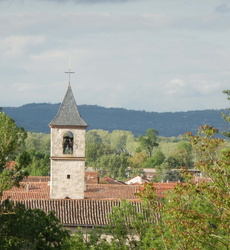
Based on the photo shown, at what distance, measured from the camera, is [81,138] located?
116 feet

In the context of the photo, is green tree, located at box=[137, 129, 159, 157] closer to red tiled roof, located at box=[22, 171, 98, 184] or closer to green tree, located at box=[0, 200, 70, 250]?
red tiled roof, located at box=[22, 171, 98, 184]

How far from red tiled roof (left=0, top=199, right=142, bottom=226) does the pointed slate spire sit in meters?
5.84

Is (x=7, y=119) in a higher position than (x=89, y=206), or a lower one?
higher

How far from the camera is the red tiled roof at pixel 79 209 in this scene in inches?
1219

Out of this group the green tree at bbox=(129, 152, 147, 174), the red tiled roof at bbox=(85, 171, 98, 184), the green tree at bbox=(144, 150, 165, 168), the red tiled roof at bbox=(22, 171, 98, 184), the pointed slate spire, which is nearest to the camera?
the pointed slate spire

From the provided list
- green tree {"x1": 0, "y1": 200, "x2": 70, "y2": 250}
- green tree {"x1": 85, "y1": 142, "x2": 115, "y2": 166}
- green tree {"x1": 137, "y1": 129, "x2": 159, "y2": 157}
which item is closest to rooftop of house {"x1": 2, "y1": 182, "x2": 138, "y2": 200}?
green tree {"x1": 0, "y1": 200, "x2": 70, "y2": 250}

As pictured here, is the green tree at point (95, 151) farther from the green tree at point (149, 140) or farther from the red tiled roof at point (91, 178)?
the red tiled roof at point (91, 178)

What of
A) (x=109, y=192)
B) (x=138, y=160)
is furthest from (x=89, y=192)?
(x=138, y=160)

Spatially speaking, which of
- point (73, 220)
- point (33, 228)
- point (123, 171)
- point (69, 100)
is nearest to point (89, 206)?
point (73, 220)

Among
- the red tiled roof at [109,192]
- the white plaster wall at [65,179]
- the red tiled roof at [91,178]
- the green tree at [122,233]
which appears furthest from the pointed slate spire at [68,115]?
the red tiled roof at [91,178]

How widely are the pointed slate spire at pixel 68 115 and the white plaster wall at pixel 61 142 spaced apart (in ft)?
1.71

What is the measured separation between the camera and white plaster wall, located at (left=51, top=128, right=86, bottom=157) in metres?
35.2

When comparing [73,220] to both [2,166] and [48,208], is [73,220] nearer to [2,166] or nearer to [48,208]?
[48,208]

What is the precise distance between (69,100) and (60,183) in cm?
661
